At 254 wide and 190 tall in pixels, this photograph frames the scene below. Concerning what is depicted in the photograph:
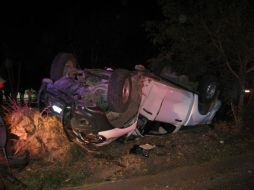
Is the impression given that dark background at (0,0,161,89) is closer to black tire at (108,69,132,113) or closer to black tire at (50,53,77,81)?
black tire at (50,53,77,81)

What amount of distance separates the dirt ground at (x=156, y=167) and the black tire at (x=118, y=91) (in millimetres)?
955

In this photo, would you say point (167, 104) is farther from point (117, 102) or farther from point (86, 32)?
point (86, 32)

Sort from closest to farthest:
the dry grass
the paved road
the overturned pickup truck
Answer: the paved road < the dry grass < the overturned pickup truck

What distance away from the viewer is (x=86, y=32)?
79.9 feet

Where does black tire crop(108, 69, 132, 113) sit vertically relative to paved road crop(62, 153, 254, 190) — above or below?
above

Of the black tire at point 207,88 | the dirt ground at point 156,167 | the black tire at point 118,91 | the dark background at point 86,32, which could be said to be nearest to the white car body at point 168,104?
the black tire at point 207,88

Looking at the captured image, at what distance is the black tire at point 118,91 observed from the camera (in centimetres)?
821

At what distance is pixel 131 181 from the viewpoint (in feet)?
23.1

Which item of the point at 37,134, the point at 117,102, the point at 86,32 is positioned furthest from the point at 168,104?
the point at 86,32

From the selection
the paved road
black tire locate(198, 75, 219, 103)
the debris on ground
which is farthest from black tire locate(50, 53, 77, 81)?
the paved road

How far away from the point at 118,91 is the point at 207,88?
2819mm

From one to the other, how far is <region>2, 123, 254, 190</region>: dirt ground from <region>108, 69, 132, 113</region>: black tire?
37.6 inches

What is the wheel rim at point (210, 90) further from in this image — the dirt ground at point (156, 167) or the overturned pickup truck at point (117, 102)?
the dirt ground at point (156, 167)

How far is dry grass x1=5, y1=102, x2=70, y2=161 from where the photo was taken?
26.1ft
